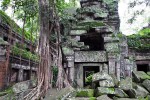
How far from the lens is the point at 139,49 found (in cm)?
1074

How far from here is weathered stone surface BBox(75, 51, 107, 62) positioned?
327 inches

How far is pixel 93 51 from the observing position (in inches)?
332

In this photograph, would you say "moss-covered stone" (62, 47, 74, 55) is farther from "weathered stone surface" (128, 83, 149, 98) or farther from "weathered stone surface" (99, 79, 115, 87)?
"weathered stone surface" (128, 83, 149, 98)

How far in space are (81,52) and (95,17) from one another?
1988 millimetres

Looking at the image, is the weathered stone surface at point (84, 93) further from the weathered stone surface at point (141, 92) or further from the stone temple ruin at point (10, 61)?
the stone temple ruin at point (10, 61)

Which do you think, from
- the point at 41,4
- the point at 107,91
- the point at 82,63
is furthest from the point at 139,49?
the point at 41,4

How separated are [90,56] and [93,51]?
0.25 meters

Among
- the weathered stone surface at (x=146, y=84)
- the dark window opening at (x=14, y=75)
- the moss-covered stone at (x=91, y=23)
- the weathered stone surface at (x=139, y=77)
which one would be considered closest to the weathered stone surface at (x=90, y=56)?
the moss-covered stone at (x=91, y=23)

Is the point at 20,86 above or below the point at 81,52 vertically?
below

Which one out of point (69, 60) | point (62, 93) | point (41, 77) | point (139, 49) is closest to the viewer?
point (62, 93)

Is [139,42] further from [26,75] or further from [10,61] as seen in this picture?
[26,75]

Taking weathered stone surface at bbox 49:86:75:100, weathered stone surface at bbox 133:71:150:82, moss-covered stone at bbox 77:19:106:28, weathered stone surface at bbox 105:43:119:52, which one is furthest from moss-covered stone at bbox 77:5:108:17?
weathered stone surface at bbox 49:86:75:100

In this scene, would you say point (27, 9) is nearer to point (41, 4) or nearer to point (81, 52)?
point (41, 4)

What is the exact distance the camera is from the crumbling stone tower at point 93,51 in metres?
8.24
